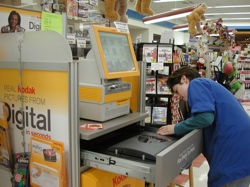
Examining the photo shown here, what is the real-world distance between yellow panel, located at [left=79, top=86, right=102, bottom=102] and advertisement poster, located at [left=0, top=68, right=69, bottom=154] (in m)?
0.27

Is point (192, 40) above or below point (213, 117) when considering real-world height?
above

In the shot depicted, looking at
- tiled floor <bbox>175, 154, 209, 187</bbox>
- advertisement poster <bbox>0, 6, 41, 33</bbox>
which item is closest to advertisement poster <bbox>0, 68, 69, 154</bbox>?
advertisement poster <bbox>0, 6, 41, 33</bbox>

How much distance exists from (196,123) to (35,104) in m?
1.06

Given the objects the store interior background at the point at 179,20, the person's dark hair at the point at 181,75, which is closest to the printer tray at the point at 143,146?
the person's dark hair at the point at 181,75

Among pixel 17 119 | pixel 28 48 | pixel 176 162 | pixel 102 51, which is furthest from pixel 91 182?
pixel 28 48

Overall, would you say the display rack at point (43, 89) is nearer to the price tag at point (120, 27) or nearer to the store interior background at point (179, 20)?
the price tag at point (120, 27)

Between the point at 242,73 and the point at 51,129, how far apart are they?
447 inches

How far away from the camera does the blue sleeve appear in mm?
1810

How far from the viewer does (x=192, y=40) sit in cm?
1087

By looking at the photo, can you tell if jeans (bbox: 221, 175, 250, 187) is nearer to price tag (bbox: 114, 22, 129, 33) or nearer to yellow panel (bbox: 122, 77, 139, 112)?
yellow panel (bbox: 122, 77, 139, 112)

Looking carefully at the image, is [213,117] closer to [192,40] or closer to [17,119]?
[17,119]

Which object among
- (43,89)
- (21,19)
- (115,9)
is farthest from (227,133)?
(21,19)

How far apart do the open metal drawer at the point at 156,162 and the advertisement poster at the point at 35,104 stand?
0.72 feet

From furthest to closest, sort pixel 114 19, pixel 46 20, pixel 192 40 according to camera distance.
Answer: pixel 192 40
pixel 114 19
pixel 46 20
